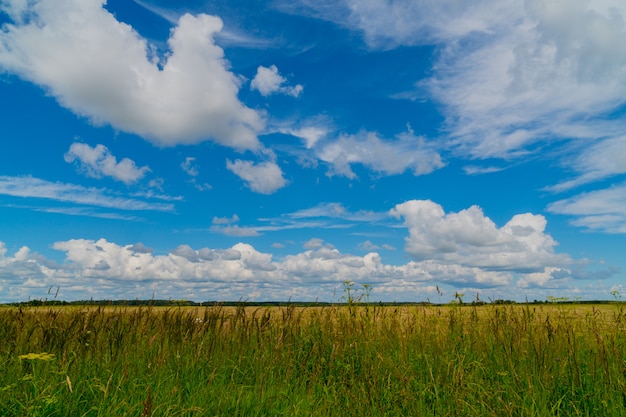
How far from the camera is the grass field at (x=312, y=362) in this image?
4.55 m

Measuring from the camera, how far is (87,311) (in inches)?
287

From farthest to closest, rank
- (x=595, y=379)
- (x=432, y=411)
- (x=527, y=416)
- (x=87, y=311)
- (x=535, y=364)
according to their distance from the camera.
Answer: (x=87, y=311) < (x=535, y=364) < (x=595, y=379) < (x=432, y=411) < (x=527, y=416)

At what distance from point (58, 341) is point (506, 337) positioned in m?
6.73

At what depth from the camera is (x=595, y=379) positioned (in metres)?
5.37

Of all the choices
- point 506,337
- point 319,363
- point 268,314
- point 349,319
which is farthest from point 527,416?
point 268,314

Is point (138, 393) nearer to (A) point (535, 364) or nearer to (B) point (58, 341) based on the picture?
(B) point (58, 341)

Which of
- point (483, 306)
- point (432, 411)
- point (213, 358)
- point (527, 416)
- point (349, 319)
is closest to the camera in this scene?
point (527, 416)

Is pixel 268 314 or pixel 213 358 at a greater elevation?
pixel 268 314

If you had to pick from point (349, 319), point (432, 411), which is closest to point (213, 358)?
point (349, 319)

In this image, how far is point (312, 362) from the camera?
6660 millimetres

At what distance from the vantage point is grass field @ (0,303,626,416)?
14.9 ft

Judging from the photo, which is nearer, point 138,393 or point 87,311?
point 138,393

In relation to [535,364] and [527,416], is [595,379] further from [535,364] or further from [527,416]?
[527,416]

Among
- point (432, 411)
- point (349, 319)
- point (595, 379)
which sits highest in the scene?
point (349, 319)
